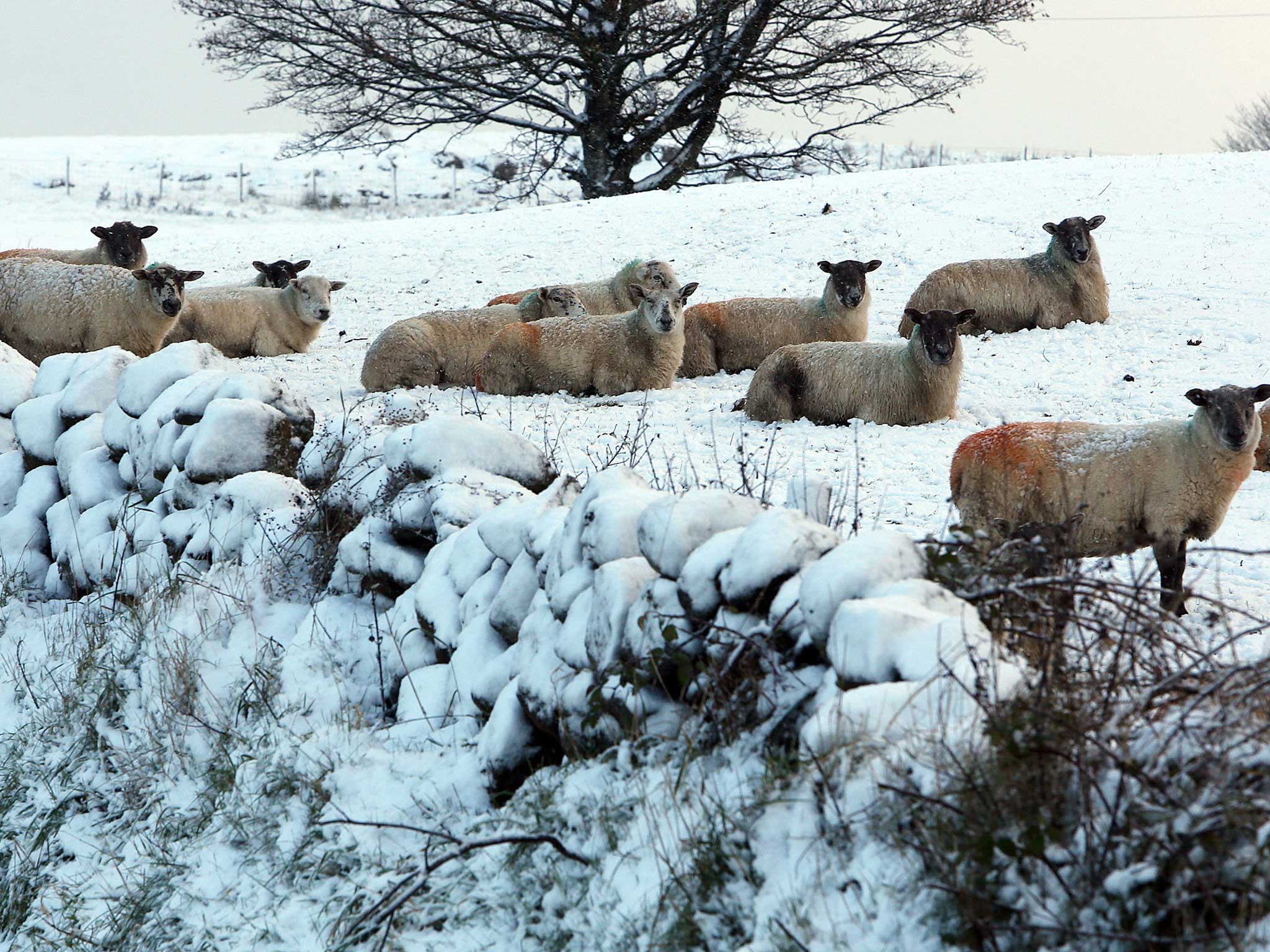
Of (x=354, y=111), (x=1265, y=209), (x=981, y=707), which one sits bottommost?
(x=981, y=707)

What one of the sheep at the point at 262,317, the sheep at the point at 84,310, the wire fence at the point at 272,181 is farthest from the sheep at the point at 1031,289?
the wire fence at the point at 272,181

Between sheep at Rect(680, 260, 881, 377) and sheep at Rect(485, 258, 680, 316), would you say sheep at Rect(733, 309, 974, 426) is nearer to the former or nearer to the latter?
sheep at Rect(680, 260, 881, 377)

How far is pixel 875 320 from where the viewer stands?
13492 mm

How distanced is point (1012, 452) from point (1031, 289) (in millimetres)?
7384

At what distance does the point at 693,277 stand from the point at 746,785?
13.2m

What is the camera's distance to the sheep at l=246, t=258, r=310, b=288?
14.5 meters

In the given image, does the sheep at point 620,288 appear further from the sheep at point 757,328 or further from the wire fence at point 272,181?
the wire fence at point 272,181

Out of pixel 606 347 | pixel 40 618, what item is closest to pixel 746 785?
pixel 40 618

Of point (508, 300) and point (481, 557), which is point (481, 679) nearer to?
point (481, 557)

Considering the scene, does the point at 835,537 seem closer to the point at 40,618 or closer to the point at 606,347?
the point at 40,618

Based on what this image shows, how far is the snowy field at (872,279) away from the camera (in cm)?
801

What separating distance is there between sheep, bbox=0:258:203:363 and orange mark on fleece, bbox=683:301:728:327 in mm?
4993

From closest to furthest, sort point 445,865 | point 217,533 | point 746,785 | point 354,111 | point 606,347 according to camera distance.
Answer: point 746,785, point 445,865, point 217,533, point 606,347, point 354,111

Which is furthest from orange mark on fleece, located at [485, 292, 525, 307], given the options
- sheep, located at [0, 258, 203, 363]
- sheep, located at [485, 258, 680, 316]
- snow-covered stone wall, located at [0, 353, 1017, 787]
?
snow-covered stone wall, located at [0, 353, 1017, 787]
